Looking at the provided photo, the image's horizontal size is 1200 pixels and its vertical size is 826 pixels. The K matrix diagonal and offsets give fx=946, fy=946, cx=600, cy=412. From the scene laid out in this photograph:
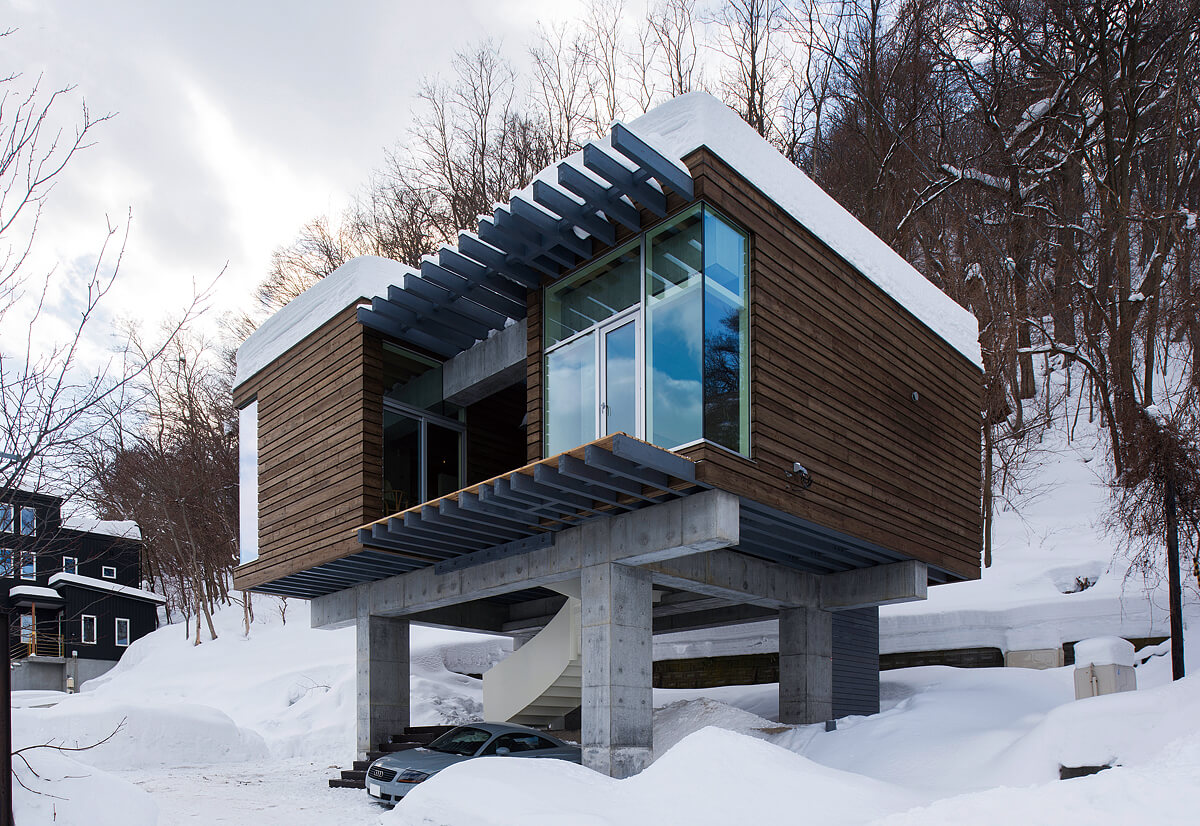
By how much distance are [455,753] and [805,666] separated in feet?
20.2

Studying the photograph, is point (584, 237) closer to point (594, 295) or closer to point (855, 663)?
point (594, 295)

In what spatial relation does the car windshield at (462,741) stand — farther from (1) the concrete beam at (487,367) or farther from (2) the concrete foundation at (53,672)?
(2) the concrete foundation at (53,672)

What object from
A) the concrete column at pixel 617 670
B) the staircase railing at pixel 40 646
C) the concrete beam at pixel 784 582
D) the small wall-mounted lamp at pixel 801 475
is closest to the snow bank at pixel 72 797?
the concrete column at pixel 617 670

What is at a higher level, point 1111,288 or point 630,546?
point 1111,288

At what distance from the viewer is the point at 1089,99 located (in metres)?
30.6

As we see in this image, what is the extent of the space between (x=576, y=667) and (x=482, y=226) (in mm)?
8206

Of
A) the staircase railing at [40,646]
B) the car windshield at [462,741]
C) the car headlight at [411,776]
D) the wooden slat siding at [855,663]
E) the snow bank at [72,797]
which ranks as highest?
the snow bank at [72,797]

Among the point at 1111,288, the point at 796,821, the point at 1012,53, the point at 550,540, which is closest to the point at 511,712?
the point at 550,540

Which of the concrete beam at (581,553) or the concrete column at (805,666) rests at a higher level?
the concrete beam at (581,553)

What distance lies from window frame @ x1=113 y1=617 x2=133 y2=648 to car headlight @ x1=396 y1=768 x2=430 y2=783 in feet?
120

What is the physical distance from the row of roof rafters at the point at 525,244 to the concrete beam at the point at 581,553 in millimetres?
3685

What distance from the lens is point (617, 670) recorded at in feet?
40.4

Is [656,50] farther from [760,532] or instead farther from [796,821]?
[796,821]

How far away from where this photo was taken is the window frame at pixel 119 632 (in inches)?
1738
